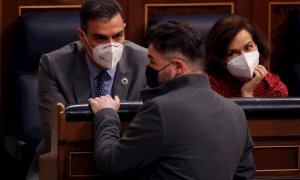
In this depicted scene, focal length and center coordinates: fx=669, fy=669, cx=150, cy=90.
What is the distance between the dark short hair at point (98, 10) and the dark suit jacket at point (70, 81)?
0.16 m

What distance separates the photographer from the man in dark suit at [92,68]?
277cm

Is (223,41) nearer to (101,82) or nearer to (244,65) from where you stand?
(244,65)

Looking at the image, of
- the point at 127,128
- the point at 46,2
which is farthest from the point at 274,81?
the point at 46,2

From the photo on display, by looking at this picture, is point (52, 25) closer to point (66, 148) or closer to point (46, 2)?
point (46, 2)

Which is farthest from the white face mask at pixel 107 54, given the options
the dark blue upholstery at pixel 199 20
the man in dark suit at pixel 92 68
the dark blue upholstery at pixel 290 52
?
the dark blue upholstery at pixel 290 52

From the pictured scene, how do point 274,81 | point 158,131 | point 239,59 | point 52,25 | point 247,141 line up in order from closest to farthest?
point 158,131
point 247,141
point 239,59
point 274,81
point 52,25

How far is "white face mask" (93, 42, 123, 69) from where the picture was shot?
9.01 ft

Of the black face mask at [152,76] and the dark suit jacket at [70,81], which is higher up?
the black face mask at [152,76]

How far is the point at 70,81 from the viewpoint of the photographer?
2.80 m

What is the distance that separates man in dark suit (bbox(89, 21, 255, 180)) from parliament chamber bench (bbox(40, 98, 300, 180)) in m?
0.08

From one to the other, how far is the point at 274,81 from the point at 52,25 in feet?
3.76

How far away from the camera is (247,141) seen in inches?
86.3

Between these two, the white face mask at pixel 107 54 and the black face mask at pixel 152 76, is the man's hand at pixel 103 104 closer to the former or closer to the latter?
the black face mask at pixel 152 76

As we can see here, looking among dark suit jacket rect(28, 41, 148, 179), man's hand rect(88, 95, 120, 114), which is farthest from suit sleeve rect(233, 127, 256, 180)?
dark suit jacket rect(28, 41, 148, 179)
